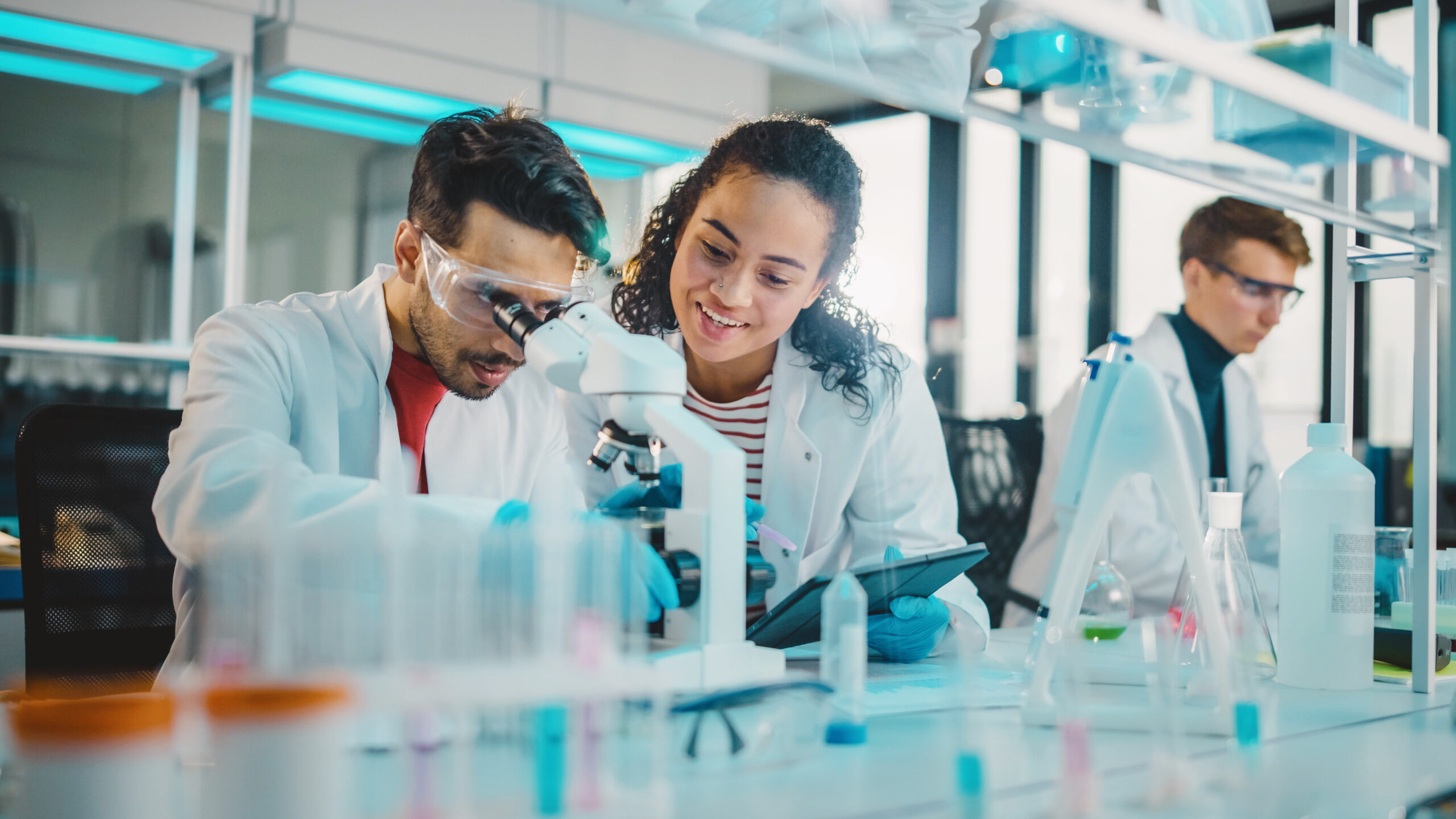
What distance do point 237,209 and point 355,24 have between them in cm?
64

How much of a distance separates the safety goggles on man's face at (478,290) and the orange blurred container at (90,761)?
877mm

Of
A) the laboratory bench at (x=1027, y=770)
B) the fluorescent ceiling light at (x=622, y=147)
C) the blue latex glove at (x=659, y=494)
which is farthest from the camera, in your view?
the fluorescent ceiling light at (x=622, y=147)

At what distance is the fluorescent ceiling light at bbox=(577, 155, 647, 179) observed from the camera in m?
3.73

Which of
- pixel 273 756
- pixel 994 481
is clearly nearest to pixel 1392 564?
pixel 994 481

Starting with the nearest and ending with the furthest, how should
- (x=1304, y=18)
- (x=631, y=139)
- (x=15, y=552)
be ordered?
1. (x=15, y=552)
2. (x=631, y=139)
3. (x=1304, y=18)

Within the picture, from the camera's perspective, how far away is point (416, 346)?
1834 mm

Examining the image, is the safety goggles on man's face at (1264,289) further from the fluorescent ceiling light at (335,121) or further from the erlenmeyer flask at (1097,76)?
the fluorescent ceiling light at (335,121)

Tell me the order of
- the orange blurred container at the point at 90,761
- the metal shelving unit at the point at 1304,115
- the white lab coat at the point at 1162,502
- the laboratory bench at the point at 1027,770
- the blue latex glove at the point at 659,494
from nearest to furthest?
1. the orange blurred container at the point at 90,761
2. the laboratory bench at the point at 1027,770
3. the metal shelving unit at the point at 1304,115
4. the blue latex glove at the point at 659,494
5. the white lab coat at the point at 1162,502

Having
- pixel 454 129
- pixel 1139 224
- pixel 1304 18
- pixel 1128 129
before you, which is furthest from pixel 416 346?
pixel 1304 18

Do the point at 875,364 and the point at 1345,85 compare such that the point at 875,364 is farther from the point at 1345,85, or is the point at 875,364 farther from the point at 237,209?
the point at 237,209

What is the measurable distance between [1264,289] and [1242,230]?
0.63ft

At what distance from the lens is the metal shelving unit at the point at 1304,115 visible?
33.5 inches

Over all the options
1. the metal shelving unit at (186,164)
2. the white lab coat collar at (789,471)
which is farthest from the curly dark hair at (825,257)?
the metal shelving unit at (186,164)

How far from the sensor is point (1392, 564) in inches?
57.4
